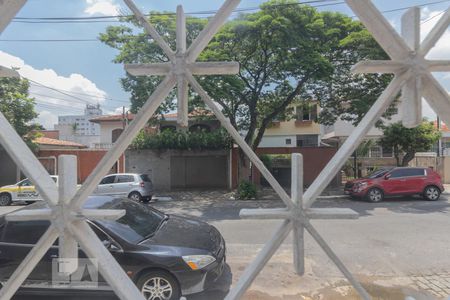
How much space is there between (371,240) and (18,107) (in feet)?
60.5

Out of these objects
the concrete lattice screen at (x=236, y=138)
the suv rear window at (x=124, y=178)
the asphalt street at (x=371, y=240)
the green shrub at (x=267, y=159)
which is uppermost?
the concrete lattice screen at (x=236, y=138)

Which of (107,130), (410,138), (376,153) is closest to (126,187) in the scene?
(410,138)

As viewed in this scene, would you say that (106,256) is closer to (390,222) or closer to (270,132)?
(390,222)

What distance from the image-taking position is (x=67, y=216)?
4.46 ft

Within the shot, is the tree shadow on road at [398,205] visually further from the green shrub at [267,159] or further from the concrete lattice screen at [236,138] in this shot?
the concrete lattice screen at [236,138]

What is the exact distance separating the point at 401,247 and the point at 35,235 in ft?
22.3

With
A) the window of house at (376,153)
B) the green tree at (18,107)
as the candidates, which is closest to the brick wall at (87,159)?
the green tree at (18,107)

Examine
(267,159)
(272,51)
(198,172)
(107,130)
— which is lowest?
(198,172)

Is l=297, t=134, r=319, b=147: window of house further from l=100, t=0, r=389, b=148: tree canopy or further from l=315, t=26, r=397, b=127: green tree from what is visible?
l=100, t=0, r=389, b=148: tree canopy

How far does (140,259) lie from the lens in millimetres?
4090

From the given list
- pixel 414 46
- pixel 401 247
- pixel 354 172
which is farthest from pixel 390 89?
pixel 354 172

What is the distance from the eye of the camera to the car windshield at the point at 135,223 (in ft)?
14.3

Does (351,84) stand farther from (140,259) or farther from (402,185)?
(140,259)

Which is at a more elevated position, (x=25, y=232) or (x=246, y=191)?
(x=25, y=232)
